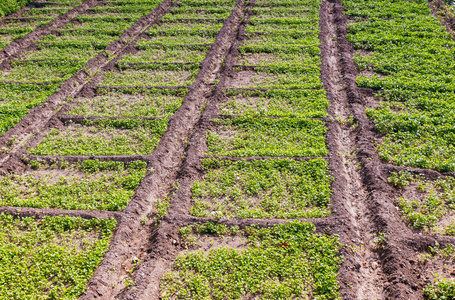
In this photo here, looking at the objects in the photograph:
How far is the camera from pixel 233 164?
9.71 metres

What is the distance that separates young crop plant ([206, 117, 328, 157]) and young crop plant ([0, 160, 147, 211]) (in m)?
2.45

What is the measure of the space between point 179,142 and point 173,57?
Answer: 608cm

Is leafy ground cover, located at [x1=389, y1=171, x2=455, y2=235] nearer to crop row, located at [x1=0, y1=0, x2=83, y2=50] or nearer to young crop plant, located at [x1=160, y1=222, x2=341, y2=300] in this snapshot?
young crop plant, located at [x1=160, y1=222, x2=341, y2=300]

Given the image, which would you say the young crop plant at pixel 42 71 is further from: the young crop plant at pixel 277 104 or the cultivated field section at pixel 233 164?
the young crop plant at pixel 277 104

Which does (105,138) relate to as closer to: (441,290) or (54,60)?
(54,60)

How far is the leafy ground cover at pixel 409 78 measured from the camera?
9.81 metres

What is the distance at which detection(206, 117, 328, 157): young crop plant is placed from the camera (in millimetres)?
9953

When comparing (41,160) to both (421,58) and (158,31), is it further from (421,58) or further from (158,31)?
(421,58)

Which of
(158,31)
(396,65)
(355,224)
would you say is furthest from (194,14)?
(355,224)

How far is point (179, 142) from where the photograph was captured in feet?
36.0

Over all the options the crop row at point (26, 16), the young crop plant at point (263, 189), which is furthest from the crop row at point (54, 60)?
the young crop plant at point (263, 189)

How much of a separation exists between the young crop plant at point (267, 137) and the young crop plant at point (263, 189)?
0.42 metres

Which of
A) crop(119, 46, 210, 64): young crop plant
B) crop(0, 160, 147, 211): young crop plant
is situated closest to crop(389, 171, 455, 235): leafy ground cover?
crop(0, 160, 147, 211): young crop plant

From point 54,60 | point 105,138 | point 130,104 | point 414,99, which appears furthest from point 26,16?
point 414,99
